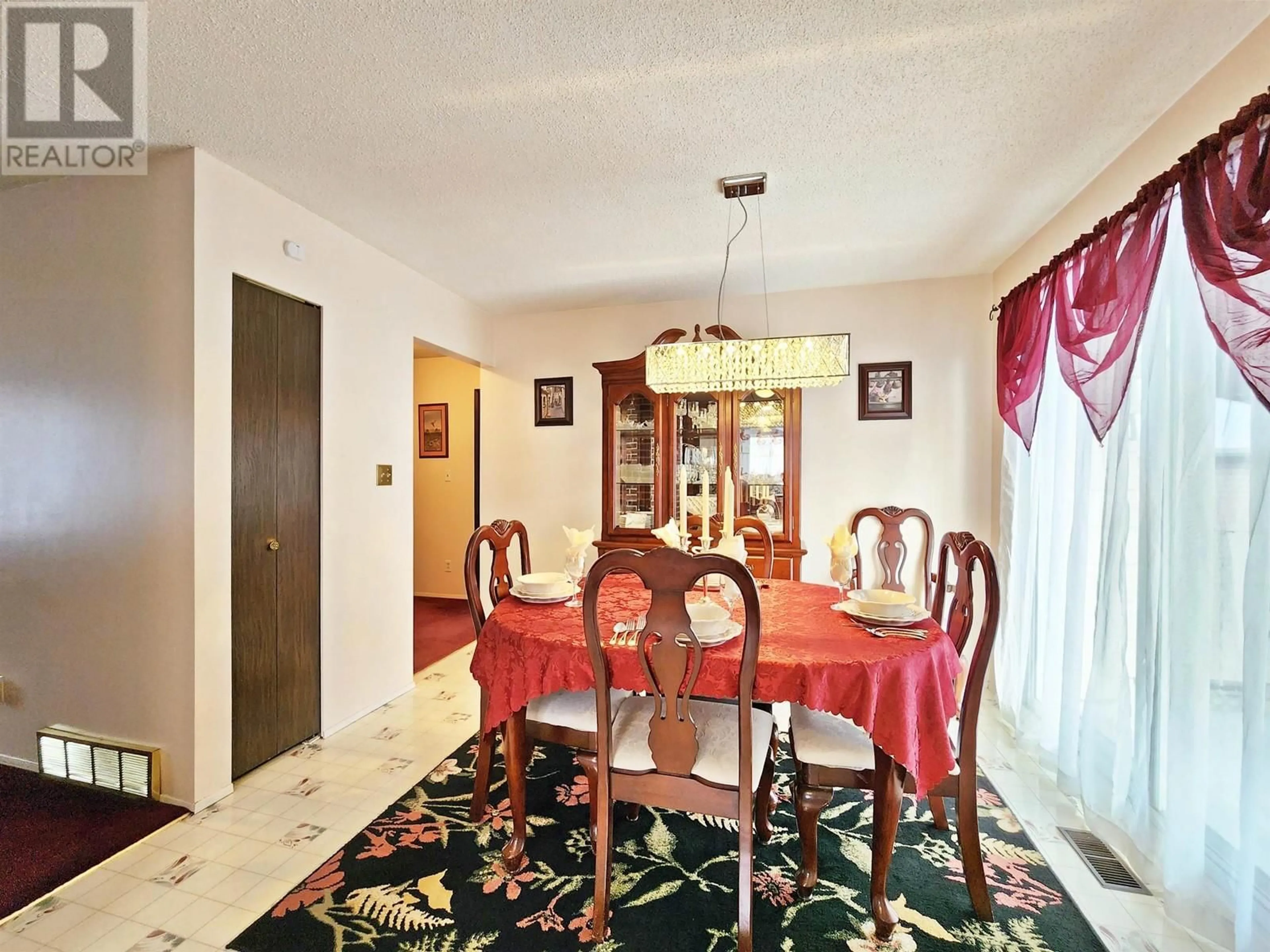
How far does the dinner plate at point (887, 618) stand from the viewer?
5.83 feet

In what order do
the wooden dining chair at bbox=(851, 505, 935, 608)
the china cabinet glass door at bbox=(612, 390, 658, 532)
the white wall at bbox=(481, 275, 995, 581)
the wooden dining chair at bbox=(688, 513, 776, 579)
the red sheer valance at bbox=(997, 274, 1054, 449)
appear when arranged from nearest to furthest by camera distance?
the red sheer valance at bbox=(997, 274, 1054, 449)
the wooden dining chair at bbox=(688, 513, 776, 579)
the wooden dining chair at bbox=(851, 505, 935, 608)
the white wall at bbox=(481, 275, 995, 581)
the china cabinet glass door at bbox=(612, 390, 658, 532)

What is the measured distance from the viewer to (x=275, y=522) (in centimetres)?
235

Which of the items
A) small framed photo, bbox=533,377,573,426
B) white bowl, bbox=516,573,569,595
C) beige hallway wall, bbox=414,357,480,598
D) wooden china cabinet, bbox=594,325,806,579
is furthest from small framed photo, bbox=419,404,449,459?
white bowl, bbox=516,573,569,595

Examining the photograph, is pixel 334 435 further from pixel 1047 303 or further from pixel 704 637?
pixel 1047 303

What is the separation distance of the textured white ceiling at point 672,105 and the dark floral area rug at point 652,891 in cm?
245

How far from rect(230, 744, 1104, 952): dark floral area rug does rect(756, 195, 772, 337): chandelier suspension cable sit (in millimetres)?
2527

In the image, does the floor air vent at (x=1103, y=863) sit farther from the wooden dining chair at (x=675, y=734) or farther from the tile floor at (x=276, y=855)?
the wooden dining chair at (x=675, y=734)

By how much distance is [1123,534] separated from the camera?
1912 mm

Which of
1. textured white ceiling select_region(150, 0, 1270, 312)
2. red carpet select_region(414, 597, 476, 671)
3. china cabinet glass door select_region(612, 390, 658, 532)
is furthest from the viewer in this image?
red carpet select_region(414, 597, 476, 671)

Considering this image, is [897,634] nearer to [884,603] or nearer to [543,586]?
[884,603]

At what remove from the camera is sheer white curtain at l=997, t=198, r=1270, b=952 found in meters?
1.36

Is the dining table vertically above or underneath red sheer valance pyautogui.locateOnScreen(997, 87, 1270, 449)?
underneath

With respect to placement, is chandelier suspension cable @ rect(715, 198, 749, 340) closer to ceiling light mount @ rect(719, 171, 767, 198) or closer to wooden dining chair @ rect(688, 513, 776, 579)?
ceiling light mount @ rect(719, 171, 767, 198)

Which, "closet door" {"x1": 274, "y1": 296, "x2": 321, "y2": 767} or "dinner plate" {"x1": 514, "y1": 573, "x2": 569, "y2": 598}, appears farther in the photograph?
"closet door" {"x1": 274, "y1": 296, "x2": 321, "y2": 767}
